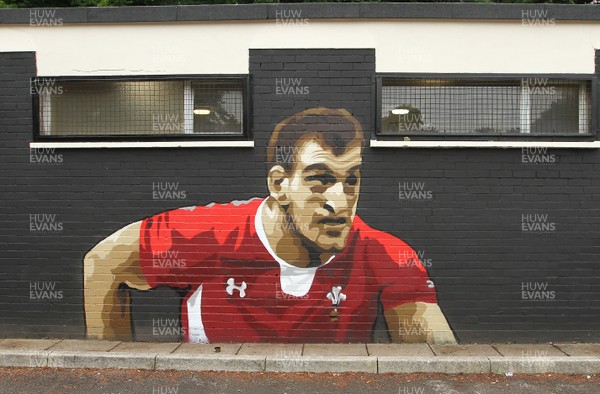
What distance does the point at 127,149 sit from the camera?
5.93 m

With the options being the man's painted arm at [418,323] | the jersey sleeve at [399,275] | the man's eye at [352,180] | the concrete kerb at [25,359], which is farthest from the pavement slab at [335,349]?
the concrete kerb at [25,359]

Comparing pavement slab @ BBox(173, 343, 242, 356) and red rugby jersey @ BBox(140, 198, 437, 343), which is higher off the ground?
red rugby jersey @ BBox(140, 198, 437, 343)

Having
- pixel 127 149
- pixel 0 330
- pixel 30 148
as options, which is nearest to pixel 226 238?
pixel 127 149

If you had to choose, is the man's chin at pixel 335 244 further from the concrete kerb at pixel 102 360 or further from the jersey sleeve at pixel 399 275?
the concrete kerb at pixel 102 360

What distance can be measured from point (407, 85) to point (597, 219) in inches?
112

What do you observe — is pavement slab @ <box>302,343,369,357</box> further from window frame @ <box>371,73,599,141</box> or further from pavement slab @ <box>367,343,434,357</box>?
window frame @ <box>371,73,599,141</box>

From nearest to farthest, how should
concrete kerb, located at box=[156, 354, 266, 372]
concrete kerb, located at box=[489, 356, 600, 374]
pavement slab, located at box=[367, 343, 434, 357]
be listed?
concrete kerb, located at box=[489, 356, 600, 374] → concrete kerb, located at box=[156, 354, 266, 372] → pavement slab, located at box=[367, 343, 434, 357]

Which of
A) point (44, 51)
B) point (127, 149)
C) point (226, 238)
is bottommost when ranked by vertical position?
point (226, 238)

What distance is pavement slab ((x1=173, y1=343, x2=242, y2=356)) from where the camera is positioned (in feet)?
18.2

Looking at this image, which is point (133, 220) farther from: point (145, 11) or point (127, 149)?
point (145, 11)

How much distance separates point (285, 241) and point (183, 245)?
1.28 meters

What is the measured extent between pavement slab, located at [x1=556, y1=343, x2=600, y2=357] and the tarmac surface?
1 centimetres

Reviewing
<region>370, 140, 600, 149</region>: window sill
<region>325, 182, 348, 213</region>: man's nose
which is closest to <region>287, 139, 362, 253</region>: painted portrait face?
<region>325, 182, 348, 213</region>: man's nose

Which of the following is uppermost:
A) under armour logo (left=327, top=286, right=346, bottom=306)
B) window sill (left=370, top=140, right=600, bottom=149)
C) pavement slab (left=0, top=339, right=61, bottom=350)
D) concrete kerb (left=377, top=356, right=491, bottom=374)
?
window sill (left=370, top=140, right=600, bottom=149)
